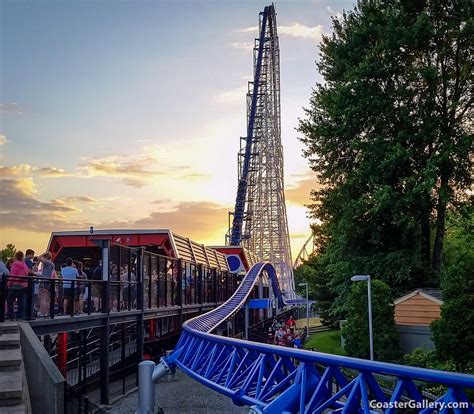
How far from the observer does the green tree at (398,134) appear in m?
25.3

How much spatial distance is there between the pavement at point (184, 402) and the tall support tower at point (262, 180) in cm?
3934

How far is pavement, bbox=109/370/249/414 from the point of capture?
1509 cm

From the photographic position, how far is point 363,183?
1065 inches

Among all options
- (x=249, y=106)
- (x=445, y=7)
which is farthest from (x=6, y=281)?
(x=249, y=106)

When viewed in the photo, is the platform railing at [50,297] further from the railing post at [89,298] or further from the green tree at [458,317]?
the green tree at [458,317]

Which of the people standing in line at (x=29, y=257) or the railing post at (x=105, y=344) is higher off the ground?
the people standing in line at (x=29, y=257)

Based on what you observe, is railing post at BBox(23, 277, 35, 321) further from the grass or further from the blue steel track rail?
the grass

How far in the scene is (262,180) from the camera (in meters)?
57.7

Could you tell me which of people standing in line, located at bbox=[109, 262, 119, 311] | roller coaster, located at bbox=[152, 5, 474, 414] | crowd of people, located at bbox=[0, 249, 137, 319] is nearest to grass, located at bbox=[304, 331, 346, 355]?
roller coaster, located at bbox=[152, 5, 474, 414]

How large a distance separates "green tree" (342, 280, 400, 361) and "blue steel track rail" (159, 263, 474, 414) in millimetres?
10266

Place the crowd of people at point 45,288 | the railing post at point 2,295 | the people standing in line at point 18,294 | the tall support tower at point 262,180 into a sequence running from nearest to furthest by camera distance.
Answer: the railing post at point 2,295
the people standing in line at point 18,294
the crowd of people at point 45,288
the tall support tower at point 262,180

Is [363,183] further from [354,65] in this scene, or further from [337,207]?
[354,65]

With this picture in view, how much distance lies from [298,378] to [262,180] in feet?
164

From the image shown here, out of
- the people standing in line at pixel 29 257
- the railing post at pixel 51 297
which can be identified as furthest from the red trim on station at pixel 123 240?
the railing post at pixel 51 297
